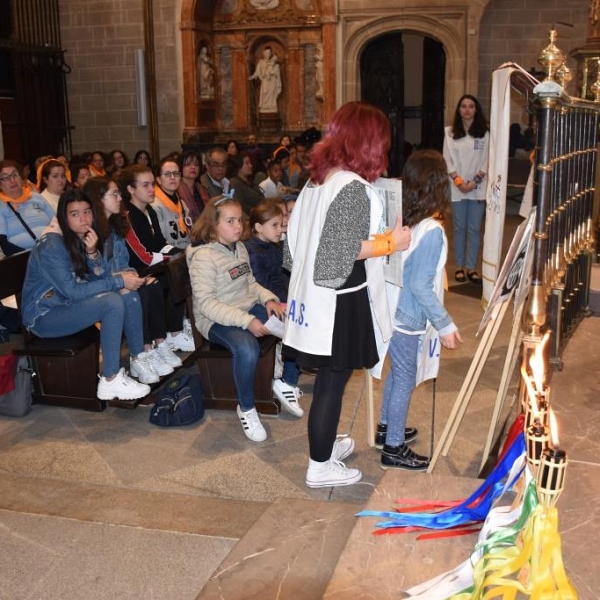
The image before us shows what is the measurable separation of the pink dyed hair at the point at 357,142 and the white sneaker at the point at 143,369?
208 centimetres

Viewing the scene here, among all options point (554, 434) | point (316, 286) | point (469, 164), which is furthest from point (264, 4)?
point (554, 434)

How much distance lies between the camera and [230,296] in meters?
4.12

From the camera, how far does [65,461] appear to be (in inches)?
144

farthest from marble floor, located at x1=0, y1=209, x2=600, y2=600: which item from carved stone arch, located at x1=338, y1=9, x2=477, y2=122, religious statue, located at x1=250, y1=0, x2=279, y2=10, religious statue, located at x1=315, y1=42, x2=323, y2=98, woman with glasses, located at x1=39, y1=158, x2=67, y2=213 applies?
religious statue, located at x1=250, y1=0, x2=279, y2=10

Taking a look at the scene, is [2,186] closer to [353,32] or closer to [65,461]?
[65,461]

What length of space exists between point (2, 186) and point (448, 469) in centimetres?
385

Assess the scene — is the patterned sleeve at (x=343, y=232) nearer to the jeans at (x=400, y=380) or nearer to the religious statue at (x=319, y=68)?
the jeans at (x=400, y=380)

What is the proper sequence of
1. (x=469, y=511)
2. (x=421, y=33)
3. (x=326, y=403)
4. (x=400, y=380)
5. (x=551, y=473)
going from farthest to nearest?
(x=421, y=33), (x=400, y=380), (x=326, y=403), (x=469, y=511), (x=551, y=473)

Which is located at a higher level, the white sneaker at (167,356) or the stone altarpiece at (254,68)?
the stone altarpiece at (254,68)

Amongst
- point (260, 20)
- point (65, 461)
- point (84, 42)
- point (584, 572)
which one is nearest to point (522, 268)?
point (584, 572)

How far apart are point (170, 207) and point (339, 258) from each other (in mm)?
3036

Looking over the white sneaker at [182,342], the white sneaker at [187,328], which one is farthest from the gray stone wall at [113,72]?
the white sneaker at [182,342]

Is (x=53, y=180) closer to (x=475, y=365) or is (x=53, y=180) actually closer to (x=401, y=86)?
(x=475, y=365)

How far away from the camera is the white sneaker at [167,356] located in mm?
4742
